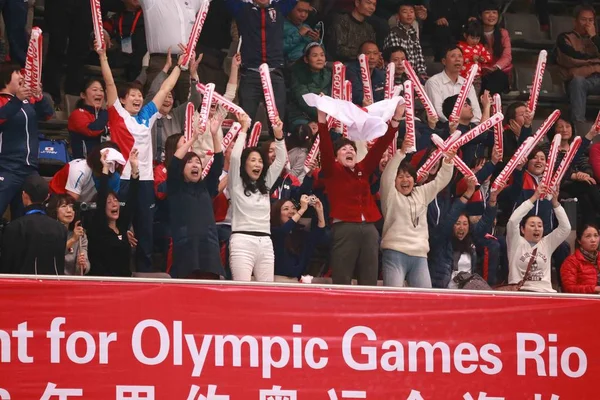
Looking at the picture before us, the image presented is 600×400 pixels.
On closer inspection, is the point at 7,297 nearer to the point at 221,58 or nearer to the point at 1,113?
the point at 1,113

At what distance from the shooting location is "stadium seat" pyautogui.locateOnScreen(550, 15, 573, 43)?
576 inches

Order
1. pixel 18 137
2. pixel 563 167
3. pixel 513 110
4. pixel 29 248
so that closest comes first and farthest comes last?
pixel 29 248
pixel 18 137
pixel 563 167
pixel 513 110

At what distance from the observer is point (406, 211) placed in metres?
10.0

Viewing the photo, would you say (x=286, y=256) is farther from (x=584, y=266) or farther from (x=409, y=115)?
(x=584, y=266)

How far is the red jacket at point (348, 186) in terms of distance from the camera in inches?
385

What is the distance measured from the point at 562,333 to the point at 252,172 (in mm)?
2825

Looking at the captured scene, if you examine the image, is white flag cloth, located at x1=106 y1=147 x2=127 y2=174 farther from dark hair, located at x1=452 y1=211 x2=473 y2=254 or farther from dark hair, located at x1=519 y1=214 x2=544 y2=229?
dark hair, located at x1=519 y1=214 x2=544 y2=229

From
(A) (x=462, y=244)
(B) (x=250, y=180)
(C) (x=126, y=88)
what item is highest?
(C) (x=126, y=88)

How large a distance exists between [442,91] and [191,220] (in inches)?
152

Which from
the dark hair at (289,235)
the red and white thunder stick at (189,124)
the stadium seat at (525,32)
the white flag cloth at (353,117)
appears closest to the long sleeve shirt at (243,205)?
the red and white thunder stick at (189,124)

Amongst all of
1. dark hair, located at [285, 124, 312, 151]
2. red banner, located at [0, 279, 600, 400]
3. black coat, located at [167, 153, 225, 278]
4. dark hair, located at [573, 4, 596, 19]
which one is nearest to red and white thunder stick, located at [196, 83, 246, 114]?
black coat, located at [167, 153, 225, 278]

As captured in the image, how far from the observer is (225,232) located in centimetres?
1007

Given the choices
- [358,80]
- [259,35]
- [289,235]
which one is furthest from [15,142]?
[358,80]

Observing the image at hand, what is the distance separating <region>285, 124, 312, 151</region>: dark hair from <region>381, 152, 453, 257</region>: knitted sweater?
116cm
